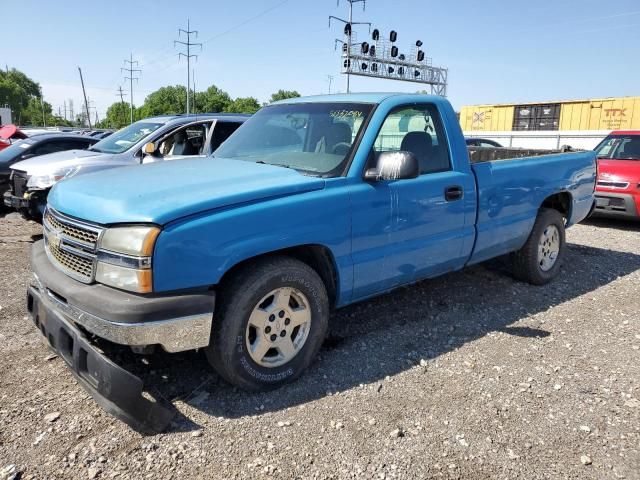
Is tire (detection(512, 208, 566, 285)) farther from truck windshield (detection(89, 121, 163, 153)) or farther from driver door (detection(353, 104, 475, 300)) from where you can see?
truck windshield (detection(89, 121, 163, 153))

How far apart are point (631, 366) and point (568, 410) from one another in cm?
97

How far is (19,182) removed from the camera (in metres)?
7.24

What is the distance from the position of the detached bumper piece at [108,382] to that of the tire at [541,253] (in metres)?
3.92

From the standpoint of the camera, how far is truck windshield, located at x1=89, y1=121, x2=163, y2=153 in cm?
763

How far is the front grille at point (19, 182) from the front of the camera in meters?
7.18

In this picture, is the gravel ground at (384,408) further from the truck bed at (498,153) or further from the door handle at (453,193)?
the truck bed at (498,153)

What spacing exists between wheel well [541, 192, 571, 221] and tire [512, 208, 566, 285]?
15 cm

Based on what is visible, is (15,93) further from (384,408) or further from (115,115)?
(384,408)

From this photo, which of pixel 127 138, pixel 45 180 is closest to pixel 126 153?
pixel 127 138

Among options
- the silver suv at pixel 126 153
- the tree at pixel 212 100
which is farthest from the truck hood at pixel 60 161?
the tree at pixel 212 100

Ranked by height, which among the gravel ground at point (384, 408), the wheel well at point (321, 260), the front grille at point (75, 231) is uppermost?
the front grille at point (75, 231)

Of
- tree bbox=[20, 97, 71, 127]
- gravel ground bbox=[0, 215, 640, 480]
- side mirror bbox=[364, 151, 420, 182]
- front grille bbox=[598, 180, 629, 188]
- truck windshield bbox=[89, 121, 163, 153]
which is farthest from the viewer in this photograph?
tree bbox=[20, 97, 71, 127]

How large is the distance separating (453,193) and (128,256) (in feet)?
8.46

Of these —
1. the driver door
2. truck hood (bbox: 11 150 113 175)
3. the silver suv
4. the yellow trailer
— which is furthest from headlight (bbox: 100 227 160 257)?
the yellow trailer
